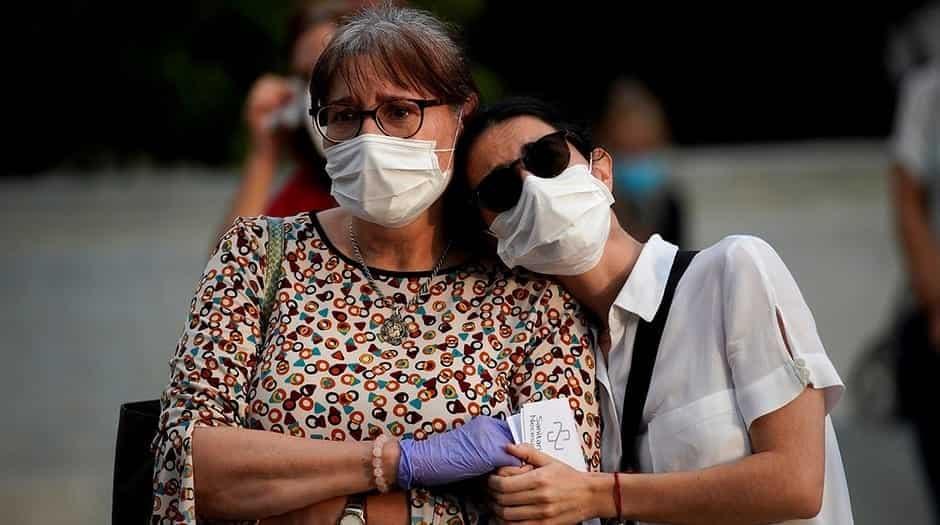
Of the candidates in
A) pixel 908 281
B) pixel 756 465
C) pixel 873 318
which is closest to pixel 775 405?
pixel 756 465

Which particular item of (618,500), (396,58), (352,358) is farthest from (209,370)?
(618,500)

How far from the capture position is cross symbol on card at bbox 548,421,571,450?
9.29 feet

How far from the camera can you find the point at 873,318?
9320mm

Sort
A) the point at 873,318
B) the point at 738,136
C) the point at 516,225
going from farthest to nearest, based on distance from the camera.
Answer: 1. the point at 738,136
2. the point at 873,318
3. the point at 516,225

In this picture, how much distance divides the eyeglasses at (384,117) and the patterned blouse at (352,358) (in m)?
0.28

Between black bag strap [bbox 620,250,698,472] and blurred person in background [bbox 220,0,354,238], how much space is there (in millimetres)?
1448

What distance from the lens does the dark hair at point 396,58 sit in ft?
9.68

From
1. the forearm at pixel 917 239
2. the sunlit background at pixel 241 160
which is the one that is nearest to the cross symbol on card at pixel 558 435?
the sunlit background at pixel 241 160

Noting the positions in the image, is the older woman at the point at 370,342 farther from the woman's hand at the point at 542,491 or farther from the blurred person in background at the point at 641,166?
the blurred person in background at the point at 641,166

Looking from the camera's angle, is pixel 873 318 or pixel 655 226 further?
pixel 873 318

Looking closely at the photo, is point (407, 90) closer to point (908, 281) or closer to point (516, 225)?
point (516, 225)

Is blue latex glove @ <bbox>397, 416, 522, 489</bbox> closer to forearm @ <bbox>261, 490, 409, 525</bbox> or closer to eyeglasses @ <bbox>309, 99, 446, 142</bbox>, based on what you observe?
forearm @ <bbox>261, 490, 409, 525</bbox>

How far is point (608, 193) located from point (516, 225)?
0.24 m

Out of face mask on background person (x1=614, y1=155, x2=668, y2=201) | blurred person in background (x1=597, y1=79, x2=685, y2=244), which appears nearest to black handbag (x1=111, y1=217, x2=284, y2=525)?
blurred person in background (x1=597, y1=79, x2=685, y2=244)
